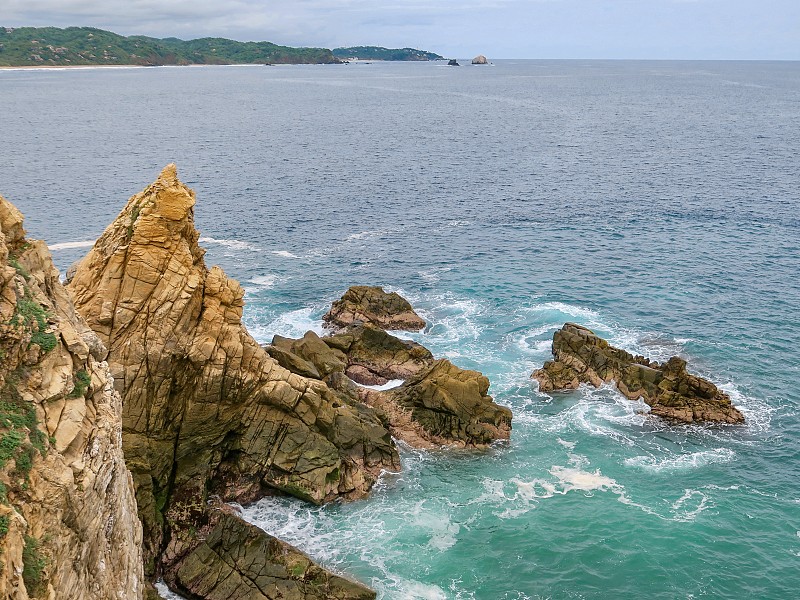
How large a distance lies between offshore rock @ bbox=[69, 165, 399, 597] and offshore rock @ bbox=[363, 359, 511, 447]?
660 cm

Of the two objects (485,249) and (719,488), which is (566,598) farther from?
(485,249)

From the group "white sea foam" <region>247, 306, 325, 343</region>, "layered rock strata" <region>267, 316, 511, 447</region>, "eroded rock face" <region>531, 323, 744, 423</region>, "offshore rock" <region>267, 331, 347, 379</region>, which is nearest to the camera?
"layered rock strata" <region>267, 316, 511, 447</region>

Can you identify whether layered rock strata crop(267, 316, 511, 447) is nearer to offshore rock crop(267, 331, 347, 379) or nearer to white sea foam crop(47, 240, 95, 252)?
offshore rock crop(267, 331, 347, 379)

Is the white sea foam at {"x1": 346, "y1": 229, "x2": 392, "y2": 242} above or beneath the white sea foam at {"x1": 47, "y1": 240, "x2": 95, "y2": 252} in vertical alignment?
beneath

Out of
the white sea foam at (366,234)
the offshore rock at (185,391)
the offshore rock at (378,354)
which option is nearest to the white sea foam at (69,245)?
the white sea foam at (366,234)

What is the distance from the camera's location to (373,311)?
66.4 meters

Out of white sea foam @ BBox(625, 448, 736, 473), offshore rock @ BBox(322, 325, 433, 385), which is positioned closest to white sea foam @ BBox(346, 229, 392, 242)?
offshore rock @ BBox(322, 325, 433, 385)

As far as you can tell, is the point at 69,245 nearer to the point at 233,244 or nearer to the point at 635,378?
the point at 233,244

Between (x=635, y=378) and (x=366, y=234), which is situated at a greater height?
(x=366, y=234)

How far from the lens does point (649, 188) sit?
118375mm

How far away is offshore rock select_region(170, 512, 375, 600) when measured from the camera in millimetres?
35344

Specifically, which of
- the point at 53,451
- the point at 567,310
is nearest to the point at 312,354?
the point at 567,310

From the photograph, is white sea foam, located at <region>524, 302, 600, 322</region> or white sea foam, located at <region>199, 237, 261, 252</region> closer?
white sea foam, located at <region>524, 302, 600, 322</region>

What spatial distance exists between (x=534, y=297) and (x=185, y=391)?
43.3 m
